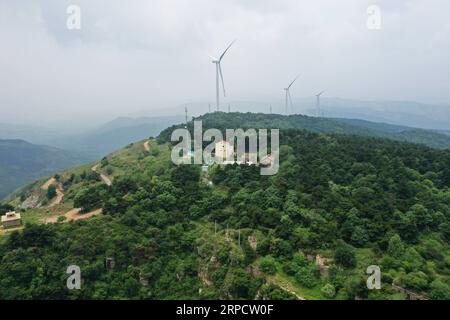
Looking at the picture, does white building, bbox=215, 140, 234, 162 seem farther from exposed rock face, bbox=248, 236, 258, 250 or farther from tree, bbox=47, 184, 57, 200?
tree, bbox=47, 184, 57, 200

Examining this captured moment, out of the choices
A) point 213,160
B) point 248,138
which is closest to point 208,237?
point 213,160

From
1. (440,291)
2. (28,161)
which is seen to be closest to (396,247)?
(440,291)

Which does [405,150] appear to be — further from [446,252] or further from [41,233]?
[41,233]

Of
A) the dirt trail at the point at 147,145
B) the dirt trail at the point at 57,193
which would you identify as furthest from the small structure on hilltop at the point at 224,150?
the dirt trail at the point at 57,193

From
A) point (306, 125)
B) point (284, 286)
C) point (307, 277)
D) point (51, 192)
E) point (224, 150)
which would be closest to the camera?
point (284, 286)

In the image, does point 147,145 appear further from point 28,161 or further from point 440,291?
point 28,161

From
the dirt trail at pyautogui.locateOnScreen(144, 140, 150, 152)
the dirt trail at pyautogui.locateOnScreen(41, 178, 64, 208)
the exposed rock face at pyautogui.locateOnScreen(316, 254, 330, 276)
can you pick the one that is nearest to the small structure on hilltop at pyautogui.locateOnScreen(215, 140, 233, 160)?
the dirt trail at pyautogui.locateOnScreen(144, 140, 150, 152)
